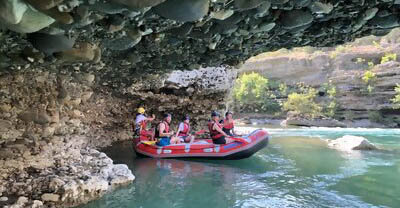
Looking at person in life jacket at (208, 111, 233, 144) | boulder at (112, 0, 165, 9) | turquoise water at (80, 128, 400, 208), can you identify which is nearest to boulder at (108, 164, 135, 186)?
turquoise water at (80, 128, 400, 208)

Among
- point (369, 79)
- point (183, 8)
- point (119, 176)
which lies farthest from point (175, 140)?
point (369, 79)

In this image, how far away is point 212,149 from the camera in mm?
10805

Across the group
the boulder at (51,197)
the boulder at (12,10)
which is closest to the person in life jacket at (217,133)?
the boulder at (51,197)

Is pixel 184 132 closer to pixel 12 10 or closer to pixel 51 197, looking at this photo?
pixel 51 197

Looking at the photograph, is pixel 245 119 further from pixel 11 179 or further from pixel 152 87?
pixel 11 179

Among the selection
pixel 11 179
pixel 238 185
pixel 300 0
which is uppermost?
pixel 300 0

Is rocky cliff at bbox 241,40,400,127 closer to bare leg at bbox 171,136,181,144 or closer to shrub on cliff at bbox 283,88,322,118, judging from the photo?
shrub on cliff at bbox 283,88,322,118

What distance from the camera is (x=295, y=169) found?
9594 mm

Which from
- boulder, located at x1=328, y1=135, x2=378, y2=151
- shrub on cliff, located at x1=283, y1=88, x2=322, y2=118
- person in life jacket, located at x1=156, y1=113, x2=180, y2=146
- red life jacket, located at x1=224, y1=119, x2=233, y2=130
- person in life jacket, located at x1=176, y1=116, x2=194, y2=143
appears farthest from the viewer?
shrub on cliff, located at x1=283, y1=88, x2=322, y2=118

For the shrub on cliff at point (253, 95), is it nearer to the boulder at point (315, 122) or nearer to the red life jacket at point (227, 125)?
the boulder at point (315, 122)

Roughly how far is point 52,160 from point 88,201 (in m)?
0.94

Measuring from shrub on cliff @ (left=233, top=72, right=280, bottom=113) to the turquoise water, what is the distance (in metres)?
24.4

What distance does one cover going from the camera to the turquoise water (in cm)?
649

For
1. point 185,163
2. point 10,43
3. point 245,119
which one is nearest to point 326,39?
point 10,43
